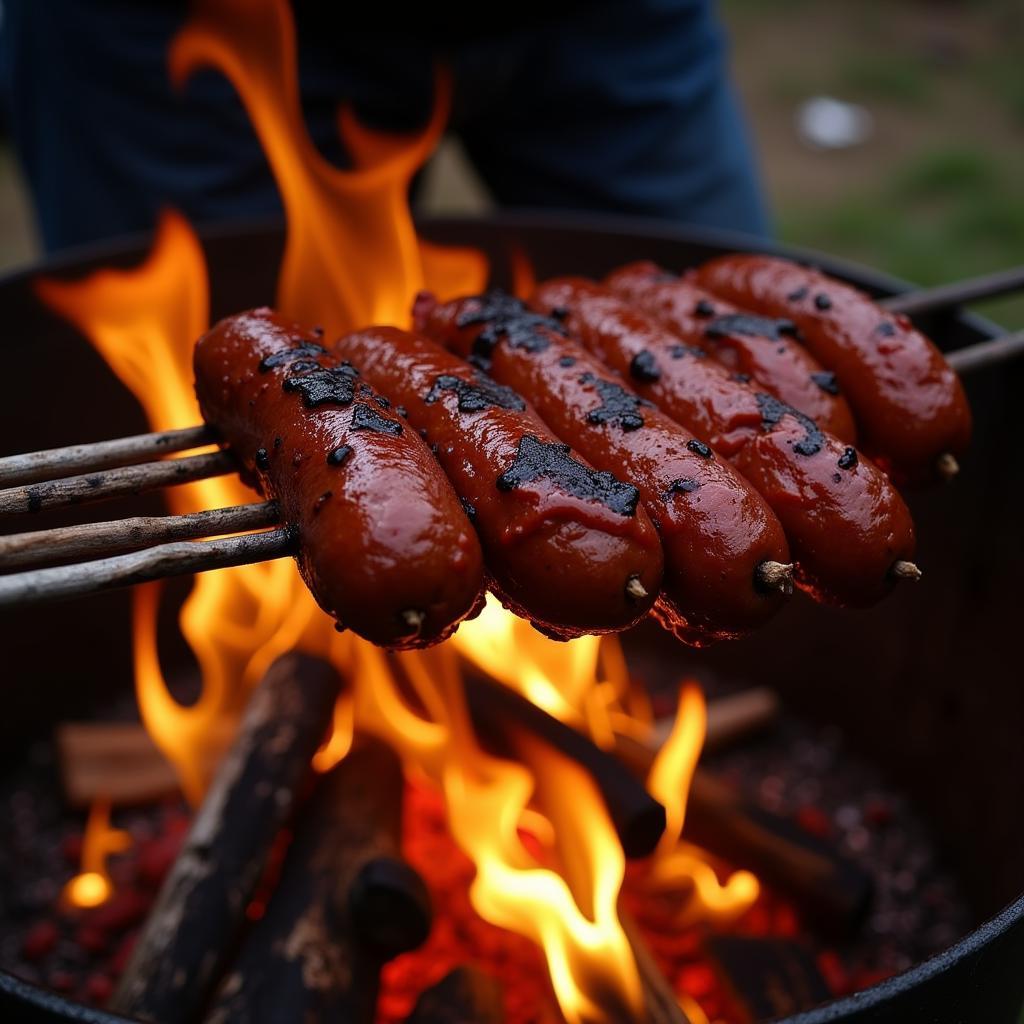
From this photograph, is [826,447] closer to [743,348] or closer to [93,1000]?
[743,348]

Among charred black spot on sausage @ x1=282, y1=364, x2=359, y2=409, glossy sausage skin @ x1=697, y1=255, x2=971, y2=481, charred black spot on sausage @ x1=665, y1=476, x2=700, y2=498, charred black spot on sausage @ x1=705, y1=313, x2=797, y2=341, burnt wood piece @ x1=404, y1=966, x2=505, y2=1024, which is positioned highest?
charred black spot on sausage @ x1=282, y1=364, x2=359, y2=409

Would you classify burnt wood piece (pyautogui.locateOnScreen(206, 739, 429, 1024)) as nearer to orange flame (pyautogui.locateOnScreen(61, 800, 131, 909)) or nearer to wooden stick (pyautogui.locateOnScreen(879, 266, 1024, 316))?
orange flame (pyautogui.locateOnScreen(61, 800, 131, 909))

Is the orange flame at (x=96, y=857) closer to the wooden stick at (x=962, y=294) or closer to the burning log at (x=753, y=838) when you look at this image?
the burning log at (x=753, y=838)

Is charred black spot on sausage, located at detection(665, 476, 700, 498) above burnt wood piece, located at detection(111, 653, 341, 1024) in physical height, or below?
above

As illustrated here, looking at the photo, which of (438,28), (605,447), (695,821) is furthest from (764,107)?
(605,447)

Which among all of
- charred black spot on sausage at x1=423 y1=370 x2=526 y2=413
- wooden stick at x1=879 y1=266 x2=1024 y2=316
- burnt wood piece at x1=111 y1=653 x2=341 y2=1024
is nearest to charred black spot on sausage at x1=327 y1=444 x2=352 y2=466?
charred black spot on sausage at x1=423 y1=370 x2=526 y2=413

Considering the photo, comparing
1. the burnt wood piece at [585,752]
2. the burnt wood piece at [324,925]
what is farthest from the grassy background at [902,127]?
the burnt wood piece at [324,925]

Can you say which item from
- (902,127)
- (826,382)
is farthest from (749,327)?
(902,127)
